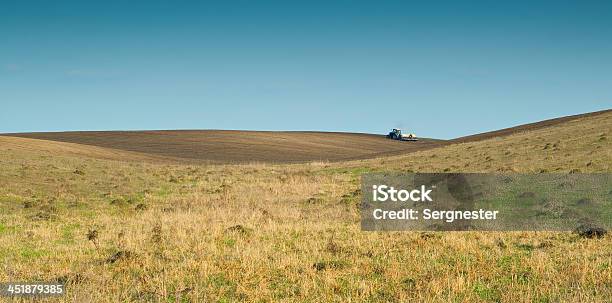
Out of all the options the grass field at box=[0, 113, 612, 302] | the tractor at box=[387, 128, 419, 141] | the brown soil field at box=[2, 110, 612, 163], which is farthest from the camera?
the tractor at box=[387, 128, 419, 141]

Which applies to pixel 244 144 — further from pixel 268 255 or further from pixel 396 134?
pixel 268 255

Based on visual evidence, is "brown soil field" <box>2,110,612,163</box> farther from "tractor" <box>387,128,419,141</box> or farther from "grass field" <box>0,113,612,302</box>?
"grass field" <box>0,113,612,302</box>

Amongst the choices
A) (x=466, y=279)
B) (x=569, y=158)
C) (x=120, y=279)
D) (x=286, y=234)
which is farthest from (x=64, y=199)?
(x=569, y=158)

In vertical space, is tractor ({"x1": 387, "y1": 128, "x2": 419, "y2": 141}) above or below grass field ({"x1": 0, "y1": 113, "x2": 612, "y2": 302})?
above

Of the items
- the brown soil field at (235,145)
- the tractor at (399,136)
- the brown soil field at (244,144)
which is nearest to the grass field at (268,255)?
the brown soil field at (244,144)

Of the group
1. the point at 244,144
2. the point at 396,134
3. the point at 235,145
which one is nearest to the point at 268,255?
the point at 235,145

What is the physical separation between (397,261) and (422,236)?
3608 mm

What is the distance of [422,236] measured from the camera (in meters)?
18.0

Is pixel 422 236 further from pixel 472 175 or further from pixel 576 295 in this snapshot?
pixel 472 175

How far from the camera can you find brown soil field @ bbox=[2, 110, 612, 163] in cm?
8825

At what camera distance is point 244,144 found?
113m

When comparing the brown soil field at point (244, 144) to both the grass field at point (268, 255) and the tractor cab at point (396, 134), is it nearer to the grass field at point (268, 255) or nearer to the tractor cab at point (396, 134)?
the tractor cab at point (396, 134)

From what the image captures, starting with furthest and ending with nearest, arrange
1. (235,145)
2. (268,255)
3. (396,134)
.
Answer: (396,134) → (235,145) → (268,255)

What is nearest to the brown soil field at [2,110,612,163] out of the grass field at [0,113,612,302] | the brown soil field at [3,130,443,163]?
the brown soil field at [3,130,443,163]
